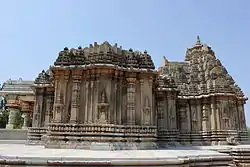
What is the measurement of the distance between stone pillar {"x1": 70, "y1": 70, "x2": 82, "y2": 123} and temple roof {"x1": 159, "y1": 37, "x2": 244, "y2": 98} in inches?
431

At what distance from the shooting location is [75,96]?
34.8 feet

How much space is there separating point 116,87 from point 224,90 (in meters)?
10.9

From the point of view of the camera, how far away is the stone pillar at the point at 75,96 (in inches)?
405

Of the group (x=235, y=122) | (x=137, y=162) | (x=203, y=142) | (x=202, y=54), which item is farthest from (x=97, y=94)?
(x=202, y=54)

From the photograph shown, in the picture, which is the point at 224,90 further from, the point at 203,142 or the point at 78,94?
the point at 78,94

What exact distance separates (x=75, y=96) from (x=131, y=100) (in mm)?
2625

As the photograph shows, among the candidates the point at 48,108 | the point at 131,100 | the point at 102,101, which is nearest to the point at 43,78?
the point at 48,108

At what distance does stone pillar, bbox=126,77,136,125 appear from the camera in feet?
34.5

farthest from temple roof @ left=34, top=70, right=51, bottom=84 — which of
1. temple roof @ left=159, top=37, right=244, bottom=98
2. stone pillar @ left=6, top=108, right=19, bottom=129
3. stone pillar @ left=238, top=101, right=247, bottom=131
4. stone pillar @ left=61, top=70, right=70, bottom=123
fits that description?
stone pillar @ left=238, top=101, right=247, bottom=131

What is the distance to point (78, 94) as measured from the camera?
10.7 meters

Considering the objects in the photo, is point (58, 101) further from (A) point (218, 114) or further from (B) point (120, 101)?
(A) point (218, 114)

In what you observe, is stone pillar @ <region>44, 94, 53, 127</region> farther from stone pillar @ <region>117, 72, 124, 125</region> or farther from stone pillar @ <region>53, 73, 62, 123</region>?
stone pillar @ <region>117, 72, 124, 125</region>

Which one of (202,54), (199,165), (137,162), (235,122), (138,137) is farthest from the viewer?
(202,54)

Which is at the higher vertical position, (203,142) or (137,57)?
(137,57)
